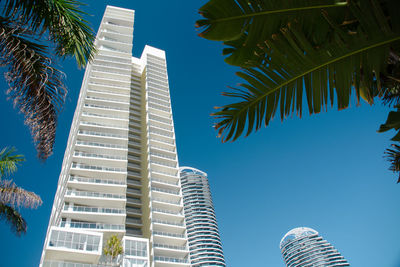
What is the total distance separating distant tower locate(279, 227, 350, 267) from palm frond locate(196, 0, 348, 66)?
434ft

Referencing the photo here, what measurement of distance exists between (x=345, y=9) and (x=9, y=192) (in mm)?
10894

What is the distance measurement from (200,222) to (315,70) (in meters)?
103

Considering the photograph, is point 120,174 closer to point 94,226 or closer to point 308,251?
point 94,226

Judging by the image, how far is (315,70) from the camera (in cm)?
229

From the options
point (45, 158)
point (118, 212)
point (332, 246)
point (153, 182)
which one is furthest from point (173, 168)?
point (332, 246)

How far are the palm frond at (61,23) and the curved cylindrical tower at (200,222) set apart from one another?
313 feet

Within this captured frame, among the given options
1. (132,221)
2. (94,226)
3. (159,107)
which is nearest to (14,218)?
(94,226)

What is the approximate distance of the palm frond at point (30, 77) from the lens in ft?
15.0

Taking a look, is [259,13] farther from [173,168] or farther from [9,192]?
[173,168]

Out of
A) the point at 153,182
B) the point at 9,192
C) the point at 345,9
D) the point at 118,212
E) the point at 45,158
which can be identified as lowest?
the point at 345,9

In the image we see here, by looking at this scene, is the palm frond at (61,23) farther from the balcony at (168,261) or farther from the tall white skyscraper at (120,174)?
the balcony at (168,261)

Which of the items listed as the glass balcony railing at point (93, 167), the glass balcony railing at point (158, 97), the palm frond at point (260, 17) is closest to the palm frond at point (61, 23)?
the palm frond at point (260, 17)

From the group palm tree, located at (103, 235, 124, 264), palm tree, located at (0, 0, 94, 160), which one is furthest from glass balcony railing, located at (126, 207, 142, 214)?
palm tree, located at (0, 0, 94, 160)

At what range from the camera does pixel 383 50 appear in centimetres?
204
